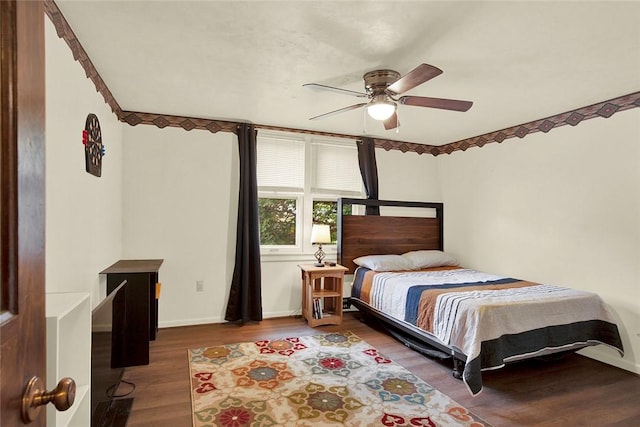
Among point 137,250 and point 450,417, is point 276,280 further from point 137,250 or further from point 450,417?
point 450,417

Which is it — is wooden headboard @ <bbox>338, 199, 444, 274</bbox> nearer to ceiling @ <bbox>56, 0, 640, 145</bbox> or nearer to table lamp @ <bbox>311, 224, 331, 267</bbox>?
table lamp @ <bbox>311, 224, 331, 267</bbox>

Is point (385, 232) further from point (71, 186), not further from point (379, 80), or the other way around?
point (71, 186)

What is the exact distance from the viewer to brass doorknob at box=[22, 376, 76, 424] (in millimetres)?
677

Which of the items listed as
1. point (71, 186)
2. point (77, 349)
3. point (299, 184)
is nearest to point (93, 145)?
point (71, 186)

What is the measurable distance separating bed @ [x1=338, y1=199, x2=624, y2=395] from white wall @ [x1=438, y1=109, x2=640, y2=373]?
24 cm

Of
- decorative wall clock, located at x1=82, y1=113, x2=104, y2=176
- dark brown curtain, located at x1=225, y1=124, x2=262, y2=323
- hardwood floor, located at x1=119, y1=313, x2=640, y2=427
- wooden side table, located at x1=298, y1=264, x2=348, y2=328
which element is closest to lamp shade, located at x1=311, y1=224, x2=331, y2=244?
wooden side table, located at x1=298, y1=264, x2=348, y2=328

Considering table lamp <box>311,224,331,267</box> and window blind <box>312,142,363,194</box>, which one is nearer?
table lamp <box>311,224,331,267</box>

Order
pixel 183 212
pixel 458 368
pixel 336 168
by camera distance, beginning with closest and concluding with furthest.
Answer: pixel 458 368 → pixel 183 212 → pixel 336 168

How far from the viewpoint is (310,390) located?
2645 millimetres

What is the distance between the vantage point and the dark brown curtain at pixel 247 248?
4.19 metres

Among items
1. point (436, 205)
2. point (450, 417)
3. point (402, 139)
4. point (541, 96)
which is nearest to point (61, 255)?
point (450, 417)

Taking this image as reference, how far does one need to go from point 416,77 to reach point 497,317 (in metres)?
1.89

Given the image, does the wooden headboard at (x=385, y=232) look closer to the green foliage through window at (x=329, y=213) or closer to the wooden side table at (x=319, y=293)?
the green foliage through window at (x=329, y=213)

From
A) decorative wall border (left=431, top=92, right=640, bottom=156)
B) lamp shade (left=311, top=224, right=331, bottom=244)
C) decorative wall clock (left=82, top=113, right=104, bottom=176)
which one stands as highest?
decorative wall border (left=431, top=92, right=640, bottom=156)
